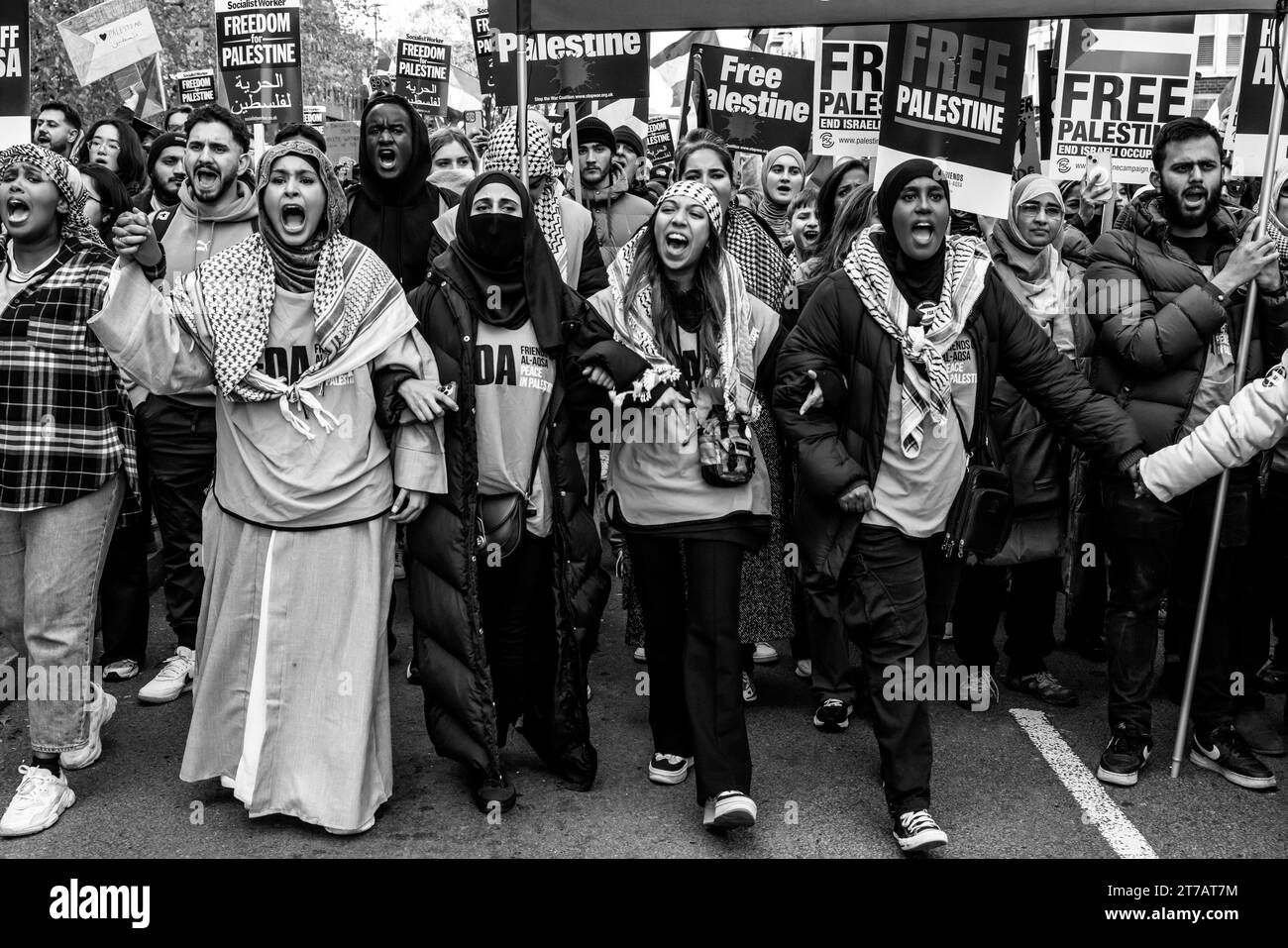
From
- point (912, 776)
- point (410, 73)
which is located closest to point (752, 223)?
point (912, 776)

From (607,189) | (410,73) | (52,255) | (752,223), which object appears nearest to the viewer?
(52,255)

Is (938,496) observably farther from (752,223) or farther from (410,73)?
(410,73)

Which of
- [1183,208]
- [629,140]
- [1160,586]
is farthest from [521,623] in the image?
[629,140]

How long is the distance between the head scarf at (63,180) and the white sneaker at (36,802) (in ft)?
6.01

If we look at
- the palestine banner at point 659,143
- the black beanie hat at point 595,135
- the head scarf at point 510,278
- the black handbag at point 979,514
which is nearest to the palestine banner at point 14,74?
the head scarf at point 510,278

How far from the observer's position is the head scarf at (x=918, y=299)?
4.16m

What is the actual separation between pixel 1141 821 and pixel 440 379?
2793 millimetres

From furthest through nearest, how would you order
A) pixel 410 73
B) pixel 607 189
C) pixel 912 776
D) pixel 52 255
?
pixel 410 73 < pixel 607 189 < pixel 52 255 < pixel 912 776

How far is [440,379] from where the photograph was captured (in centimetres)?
427

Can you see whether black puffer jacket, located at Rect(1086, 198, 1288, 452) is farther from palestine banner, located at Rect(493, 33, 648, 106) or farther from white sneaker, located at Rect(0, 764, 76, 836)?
white sneaker, located at Rect(0, 764, 76, 836)

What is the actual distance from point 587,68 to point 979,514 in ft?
13.8

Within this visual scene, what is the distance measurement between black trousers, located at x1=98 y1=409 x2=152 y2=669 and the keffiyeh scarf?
3.30 m

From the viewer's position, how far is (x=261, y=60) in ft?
35.2

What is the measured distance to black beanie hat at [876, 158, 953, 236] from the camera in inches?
164
